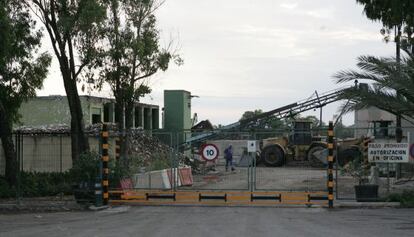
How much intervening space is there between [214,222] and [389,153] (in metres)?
7.04

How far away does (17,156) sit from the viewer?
77.8 ft

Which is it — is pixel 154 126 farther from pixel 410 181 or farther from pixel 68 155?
pixel 410 181

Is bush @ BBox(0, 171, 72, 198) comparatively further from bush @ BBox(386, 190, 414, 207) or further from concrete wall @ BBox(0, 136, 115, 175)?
bush @ BBox(386, 190, 414, 207)

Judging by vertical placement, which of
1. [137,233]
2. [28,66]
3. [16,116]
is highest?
[28,66]

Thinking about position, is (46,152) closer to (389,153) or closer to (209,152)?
(209,152)

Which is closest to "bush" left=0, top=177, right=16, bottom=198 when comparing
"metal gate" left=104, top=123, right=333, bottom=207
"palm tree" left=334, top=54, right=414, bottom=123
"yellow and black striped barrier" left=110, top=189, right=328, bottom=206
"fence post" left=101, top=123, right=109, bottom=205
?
"metal gate" left=104, top=123, right=333, bottom=207

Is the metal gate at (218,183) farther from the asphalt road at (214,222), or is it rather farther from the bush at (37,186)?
the bush at (37,186)

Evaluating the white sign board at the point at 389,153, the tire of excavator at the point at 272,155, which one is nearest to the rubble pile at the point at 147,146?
the tire of excavator at the point at 272,155

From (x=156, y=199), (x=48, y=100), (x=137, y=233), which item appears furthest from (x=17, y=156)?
(x=48, y=100)

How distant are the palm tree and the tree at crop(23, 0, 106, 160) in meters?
8.56

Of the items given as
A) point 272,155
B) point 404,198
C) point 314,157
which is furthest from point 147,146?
point 404,198

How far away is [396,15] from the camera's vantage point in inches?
941

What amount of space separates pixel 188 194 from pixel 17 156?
752cm

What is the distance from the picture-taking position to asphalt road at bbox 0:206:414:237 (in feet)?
44.8
